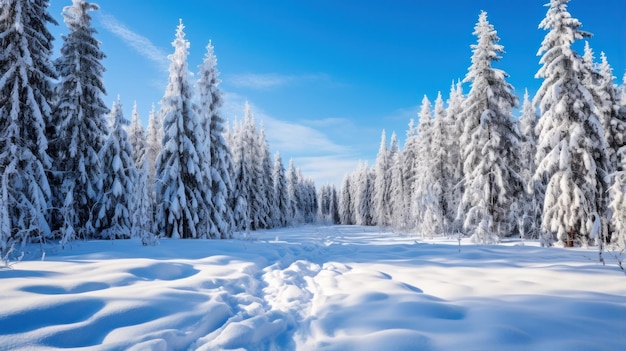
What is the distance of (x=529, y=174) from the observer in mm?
23000

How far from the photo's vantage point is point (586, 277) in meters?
5.80

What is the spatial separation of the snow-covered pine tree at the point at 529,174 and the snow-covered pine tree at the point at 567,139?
1037mm

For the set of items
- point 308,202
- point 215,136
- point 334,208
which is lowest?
point 334,208

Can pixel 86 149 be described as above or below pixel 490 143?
below

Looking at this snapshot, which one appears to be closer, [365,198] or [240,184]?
[240,184]

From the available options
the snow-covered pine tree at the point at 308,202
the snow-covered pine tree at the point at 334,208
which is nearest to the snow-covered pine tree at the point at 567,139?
the snow-covered pine tree at the point at 308,202

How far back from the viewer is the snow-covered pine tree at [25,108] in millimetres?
12438

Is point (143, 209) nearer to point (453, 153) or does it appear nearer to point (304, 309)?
point (304, 309)

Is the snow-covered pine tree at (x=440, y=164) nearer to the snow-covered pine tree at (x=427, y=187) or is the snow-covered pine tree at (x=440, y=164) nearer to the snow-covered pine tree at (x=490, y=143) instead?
the snow-covered pine tree at (x=427, y=187)

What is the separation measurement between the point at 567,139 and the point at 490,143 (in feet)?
12.9

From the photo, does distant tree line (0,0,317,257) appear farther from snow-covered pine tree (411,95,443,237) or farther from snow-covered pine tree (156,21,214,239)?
snow-covered pine tree (411,95,443,237)

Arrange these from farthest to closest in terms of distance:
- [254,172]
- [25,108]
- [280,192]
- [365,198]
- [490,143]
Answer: [365,198], [280,192], [254,172], [490,143], [25,108]

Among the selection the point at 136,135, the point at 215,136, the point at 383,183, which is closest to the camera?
the point at 215,136

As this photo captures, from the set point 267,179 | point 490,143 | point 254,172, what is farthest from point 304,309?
point 267,179
